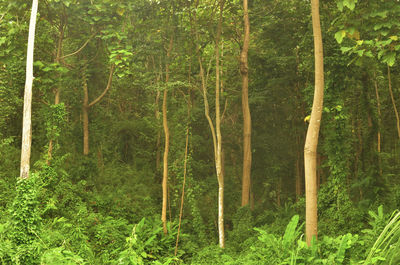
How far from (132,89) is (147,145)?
3401mm

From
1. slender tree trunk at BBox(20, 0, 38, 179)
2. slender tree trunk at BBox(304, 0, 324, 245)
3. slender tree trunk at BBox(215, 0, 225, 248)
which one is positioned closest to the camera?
slender tree trunk at BBox(304, 0, 324, 245)

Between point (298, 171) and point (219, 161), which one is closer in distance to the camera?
point (219, 161)

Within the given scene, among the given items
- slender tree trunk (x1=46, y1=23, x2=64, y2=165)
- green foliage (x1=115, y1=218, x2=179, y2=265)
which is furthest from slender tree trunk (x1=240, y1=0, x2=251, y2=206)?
slender tree trunk (x1=46, y1=23, x2=64, y2=165)

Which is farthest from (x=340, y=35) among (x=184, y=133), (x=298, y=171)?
(x=298, y=171)

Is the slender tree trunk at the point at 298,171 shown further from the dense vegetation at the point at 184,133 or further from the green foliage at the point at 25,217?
the green foliage at the point at 25,217

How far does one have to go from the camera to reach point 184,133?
1449 centimetres

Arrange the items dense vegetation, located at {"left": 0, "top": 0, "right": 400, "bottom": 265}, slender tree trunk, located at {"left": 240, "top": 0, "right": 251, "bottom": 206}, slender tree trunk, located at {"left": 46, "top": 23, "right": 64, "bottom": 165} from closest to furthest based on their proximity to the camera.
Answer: dense vegetation, located at {"left": 0, "top": 0, "right": 400, "bottom": 265}, slender tree trunk, located at {"left": 46, "top": 23, "right": 64, "bottom": 165}, slender tree trunk, located at {"left": 240, "top": 0, "right": 251, "bottom": 206}

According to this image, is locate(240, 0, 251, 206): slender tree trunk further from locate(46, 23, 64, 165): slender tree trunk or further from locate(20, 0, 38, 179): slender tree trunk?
locate(20, 0, 38, 179): slender tree trunk

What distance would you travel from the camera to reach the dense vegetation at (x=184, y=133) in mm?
7831

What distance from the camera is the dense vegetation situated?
25.7ft

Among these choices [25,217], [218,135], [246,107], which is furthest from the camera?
[246,107]

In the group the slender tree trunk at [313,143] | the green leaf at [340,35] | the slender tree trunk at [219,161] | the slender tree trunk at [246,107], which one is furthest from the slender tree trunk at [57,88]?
the green leaf at [340,35]

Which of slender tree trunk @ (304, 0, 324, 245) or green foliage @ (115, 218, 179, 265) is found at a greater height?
slender tree trunk @ (304, 0, 324, 245)

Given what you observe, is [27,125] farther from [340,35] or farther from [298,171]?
[298,171]
